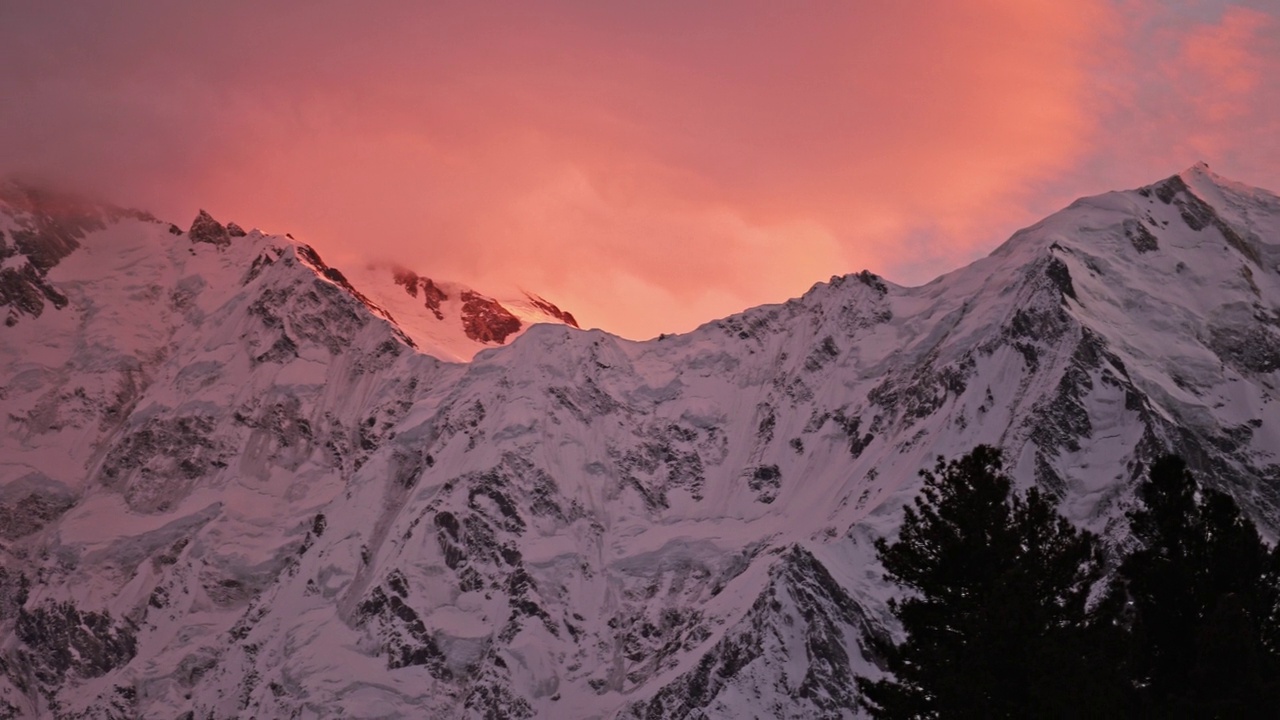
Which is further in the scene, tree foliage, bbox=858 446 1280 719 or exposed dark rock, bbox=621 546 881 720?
exposed dark rock, bbox=621 546 881 720

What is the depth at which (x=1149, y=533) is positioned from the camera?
1793 inches

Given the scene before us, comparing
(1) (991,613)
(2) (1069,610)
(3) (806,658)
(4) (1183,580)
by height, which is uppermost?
(3) (806,658)

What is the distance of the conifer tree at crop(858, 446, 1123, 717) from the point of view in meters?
40.2

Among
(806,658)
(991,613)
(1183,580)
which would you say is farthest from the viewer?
(806,658)

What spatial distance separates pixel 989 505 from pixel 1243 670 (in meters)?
8.26

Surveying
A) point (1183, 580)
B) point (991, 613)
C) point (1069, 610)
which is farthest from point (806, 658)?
point (991, 613)

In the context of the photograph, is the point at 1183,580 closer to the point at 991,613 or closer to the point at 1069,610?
the point at 1069,610

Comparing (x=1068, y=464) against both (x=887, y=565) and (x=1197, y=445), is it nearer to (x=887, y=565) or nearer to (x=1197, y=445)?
(x=1197, y=445)

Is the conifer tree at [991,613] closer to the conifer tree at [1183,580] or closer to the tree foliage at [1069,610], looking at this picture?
the tree foliage at [1069,610]

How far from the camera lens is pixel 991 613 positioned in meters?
42.3

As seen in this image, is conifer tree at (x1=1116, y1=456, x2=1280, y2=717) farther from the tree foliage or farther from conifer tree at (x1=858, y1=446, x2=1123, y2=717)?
conifer tree at (x1=858, y1=446, x2=1123, y2=717)

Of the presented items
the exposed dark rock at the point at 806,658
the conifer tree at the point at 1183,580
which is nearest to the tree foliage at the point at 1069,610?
the conifer tree at the point at 1183,580

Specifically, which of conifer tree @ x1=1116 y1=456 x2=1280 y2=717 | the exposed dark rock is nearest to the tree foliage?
conifer tree @ x1=1116 y1=456 x2=1280 y2=717

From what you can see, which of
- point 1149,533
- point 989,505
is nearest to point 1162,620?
point 1149,533
